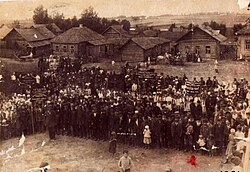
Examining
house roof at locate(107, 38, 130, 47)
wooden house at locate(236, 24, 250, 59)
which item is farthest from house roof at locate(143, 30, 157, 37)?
wooden house at locate(236, 24, 250, 59)

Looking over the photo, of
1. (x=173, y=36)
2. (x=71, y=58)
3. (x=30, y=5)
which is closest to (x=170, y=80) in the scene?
(x=173, y=36)

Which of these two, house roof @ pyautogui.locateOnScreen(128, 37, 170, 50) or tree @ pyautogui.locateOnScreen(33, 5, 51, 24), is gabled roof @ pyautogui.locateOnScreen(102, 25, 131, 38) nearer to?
house roof @ pyautogui.locateOnScreen(128, 37, 170, 50)

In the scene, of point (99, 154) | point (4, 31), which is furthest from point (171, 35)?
point (4, 31)

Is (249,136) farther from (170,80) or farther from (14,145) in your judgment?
(14,145)

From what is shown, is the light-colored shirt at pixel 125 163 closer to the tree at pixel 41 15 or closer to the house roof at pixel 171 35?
the house roof at pixel 171 35

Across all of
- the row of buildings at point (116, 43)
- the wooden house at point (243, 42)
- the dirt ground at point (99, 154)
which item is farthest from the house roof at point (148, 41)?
the wooden house at point (243, 42)
